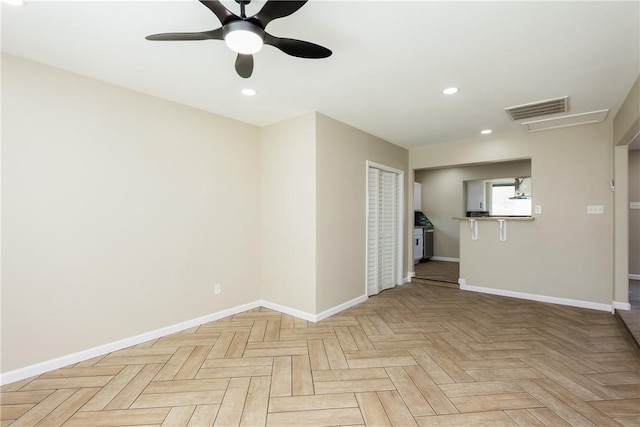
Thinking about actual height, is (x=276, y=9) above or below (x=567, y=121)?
below

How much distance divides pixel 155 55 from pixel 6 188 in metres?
1.43

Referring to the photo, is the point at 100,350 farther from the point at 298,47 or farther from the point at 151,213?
the point at 298,47

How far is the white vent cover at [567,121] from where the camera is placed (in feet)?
11.0

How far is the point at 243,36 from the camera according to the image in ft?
5.04

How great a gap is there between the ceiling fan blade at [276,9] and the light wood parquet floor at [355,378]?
2.21m

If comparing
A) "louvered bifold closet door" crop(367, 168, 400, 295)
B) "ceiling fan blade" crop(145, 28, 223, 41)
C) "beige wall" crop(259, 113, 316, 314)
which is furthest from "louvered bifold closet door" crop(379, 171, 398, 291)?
"ceiling fan blade" crop(145, 28, 223, 41)

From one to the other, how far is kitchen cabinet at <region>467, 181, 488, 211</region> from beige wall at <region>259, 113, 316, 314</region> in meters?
5.53

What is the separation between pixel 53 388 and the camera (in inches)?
81.3

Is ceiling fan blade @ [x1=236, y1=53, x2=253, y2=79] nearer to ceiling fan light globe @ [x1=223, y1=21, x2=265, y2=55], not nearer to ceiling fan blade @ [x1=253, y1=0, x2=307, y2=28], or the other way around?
ceiling fan light globe @ [x1=223, y1=21, x2=265, y2=55]

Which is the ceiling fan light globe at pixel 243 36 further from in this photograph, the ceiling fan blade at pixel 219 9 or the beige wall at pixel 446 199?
the beige wall at pixel 446 199

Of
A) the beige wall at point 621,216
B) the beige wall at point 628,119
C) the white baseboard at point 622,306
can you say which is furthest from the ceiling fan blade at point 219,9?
the white baseboard at point 622,306

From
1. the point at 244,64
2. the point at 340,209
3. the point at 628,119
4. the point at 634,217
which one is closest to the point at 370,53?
the point at 244,64

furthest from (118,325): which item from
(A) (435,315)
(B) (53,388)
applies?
(A) (435,315)

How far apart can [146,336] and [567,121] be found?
5.25 meters
